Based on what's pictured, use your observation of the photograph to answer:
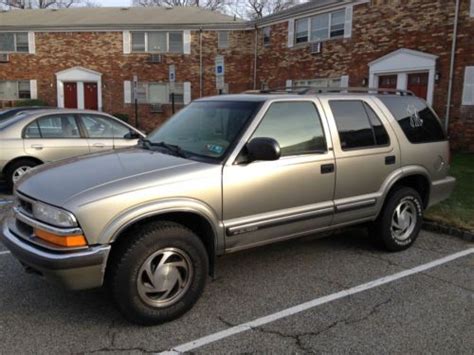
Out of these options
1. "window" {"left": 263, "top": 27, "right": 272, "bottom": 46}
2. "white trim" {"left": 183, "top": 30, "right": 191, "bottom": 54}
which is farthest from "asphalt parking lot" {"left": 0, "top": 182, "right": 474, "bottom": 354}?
"white trim" {"left": 183, "top": 30, "right": 191, "bottom": 54}

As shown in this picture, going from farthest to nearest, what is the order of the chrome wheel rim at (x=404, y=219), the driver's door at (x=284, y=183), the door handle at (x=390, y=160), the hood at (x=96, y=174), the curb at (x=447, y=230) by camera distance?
the curb at (x=447, y=230), the chrome wheel rim at (x=404, y=219), the door handle at (x=390, y=160), the driver's door at (x=284, y=183), the hood at (x=96, y=174)

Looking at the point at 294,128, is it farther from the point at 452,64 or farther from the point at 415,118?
the point at 452,64

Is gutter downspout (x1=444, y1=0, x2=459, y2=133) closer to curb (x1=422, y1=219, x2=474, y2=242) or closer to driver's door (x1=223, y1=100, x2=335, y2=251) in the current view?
curb (x1=422, y1=219, x2=474, y2=242)

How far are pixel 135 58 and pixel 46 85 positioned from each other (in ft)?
17.2

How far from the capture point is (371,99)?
507 cm

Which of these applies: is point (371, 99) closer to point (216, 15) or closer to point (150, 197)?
point (150, 197)

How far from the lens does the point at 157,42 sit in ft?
81.6

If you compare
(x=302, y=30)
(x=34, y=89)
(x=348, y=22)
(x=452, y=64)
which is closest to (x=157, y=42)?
(x=34, y=89)

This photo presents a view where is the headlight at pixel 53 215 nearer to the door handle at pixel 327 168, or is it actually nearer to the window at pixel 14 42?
the door handle at pixel 327 168

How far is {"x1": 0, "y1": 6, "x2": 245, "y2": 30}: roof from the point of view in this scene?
2461cm

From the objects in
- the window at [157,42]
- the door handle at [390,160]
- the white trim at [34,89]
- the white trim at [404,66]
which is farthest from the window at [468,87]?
the white trim at [34,89]

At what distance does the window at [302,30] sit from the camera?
20.7 metres

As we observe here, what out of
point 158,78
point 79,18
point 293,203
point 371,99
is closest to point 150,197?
point 293,203

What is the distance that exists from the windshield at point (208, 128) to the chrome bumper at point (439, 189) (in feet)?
8.78
